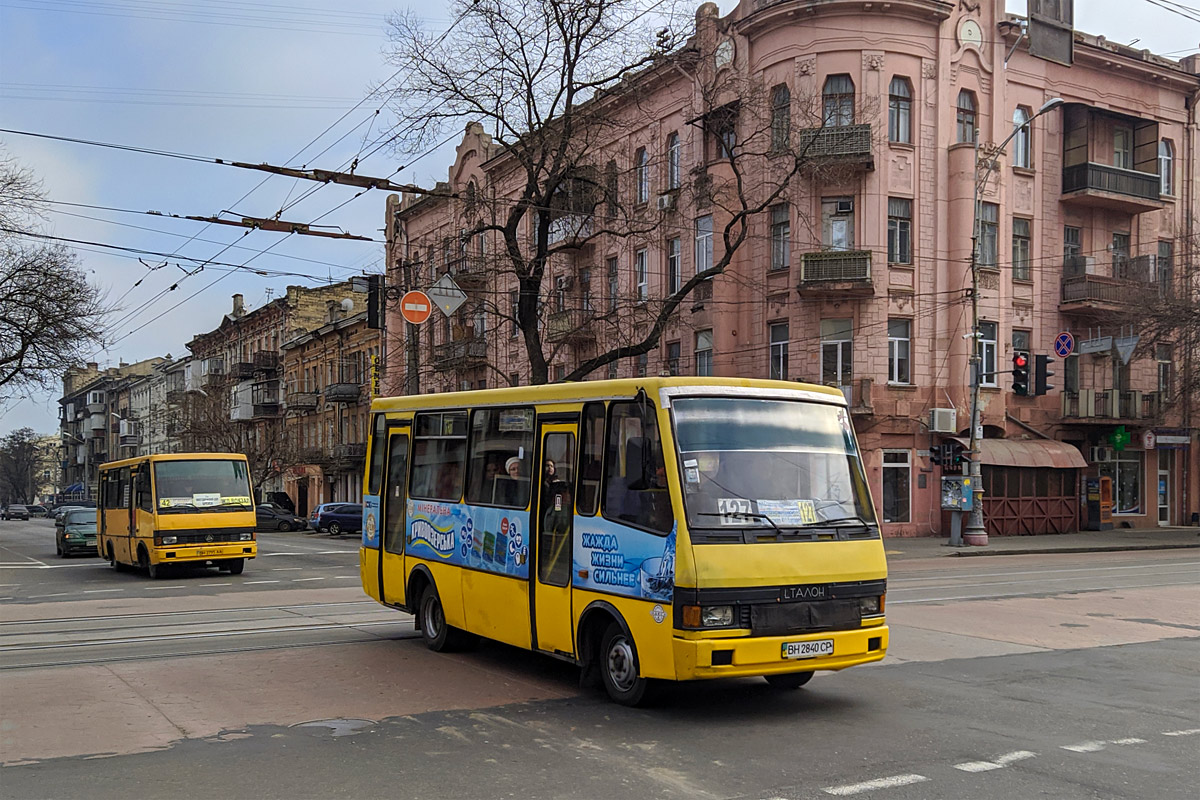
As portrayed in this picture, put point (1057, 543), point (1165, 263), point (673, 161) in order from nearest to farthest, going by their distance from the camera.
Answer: point (1057, 543) < point (673, 161) < point (1165, 263)

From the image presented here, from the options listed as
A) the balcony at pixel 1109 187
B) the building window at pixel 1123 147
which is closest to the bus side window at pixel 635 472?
the balcony at pixel 1109 187

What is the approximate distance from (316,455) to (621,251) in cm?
3184

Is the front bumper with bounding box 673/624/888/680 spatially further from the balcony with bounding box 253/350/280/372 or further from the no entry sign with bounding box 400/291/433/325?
the balcony with bounding box 253/350/280/372

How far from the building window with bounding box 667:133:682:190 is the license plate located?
31.3 metres

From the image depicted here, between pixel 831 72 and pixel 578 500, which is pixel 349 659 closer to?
pixel 578 500

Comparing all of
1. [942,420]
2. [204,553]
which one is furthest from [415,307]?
[942,420]

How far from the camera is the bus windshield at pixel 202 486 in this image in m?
23.1

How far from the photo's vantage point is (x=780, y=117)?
33.1m

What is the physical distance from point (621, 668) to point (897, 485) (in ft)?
90.1

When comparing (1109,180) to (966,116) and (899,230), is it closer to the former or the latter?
(966,116)

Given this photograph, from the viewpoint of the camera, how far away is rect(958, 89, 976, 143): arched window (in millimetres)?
35906

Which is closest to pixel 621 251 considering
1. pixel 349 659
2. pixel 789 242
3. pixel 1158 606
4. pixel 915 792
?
pixel 789 242

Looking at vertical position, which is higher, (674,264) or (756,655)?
(674,264)

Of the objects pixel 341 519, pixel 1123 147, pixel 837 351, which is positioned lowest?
pixel 341 519
